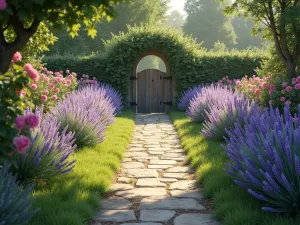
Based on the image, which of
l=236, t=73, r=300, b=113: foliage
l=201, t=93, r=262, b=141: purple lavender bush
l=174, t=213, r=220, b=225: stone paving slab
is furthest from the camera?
l=236, t=73, r=300, b=113: foliage

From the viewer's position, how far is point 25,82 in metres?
2.45

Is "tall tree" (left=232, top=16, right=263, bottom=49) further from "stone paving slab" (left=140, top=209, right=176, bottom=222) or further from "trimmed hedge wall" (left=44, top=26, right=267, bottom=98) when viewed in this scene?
"stone paving slab" (left=140, top=209, right=176, bottom=222)

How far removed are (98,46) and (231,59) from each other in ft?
56.6

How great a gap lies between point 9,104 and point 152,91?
510 inches

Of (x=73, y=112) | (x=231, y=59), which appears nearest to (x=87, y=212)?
(x=73, y=112)

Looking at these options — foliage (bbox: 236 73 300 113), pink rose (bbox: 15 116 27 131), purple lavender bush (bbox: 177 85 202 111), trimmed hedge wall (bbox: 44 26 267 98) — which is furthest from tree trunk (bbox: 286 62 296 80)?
pink rose (bbox: 15 116 27 131)

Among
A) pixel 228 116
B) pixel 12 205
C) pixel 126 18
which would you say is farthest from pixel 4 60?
pixel 126 18

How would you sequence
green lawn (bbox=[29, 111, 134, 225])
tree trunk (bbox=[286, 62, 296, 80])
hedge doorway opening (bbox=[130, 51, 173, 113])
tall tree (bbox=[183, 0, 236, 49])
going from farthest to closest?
tall tree (bbox=[183, 0, 236, 49]) → hedge doorway opening (bbox=[130, 51, 173, 113]) → tree trunk (bbox=[286, 62, 296, 80]) → green lawn (bbox=[29, 111, 134, 225])

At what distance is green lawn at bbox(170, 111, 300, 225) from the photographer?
3.24 meters

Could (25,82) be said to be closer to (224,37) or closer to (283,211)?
(283,211)

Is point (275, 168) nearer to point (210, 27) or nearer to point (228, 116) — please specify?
point (228, 116)

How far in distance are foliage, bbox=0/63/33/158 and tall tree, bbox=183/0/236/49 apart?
1749 inches

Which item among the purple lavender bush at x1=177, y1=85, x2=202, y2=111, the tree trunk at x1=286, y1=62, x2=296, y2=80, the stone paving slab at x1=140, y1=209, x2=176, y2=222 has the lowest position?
the stone paving slab at x1=140, y1=209, x2=176, y2=222

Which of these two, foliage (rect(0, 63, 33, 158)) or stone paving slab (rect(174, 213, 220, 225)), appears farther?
stone paving slab (rect(174, 213, 220, 225))
